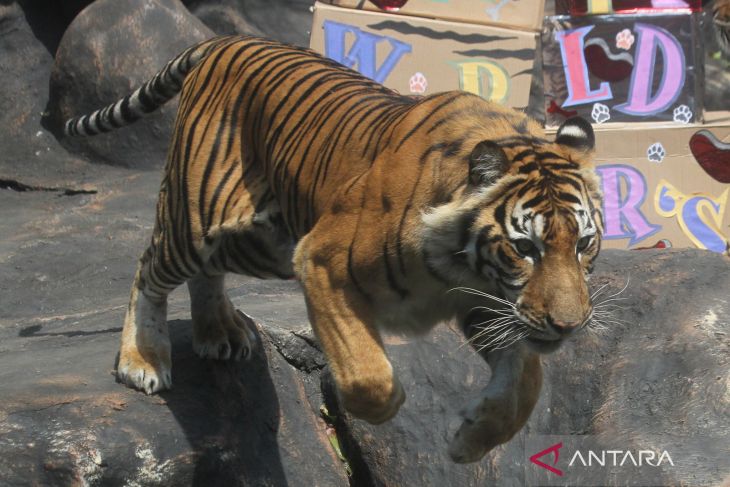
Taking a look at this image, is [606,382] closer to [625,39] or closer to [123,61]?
[625,39]

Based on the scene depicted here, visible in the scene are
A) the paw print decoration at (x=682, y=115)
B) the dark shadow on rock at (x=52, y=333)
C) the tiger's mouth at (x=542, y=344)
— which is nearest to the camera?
the tiger's mouth at (x=542, y=344)

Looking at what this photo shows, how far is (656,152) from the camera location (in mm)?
6207

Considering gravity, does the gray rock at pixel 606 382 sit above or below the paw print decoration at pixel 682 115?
below

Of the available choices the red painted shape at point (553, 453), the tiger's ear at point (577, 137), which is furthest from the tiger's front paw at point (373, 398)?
the tiger's ear at point (577, 137)

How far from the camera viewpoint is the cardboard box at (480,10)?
638 cm

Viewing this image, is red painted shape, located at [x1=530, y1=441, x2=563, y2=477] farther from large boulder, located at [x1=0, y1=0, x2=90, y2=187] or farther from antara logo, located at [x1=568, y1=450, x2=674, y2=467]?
large boulder, located at [x1=0, y1=0, x2=90, y2=187]

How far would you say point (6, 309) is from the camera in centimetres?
601

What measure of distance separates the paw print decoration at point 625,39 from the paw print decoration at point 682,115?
0.50 metres

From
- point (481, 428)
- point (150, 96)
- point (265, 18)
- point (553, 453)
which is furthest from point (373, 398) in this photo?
point (265, 18)

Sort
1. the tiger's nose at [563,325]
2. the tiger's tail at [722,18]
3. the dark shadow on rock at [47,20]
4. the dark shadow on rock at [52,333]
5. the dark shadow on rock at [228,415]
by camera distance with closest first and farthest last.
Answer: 1. the tiger's nose at [563,325]
2. the dark shadow on rock at [228,415]
3. the dark shadow on rock at [52,333]
4. the tiger's tail at [722,18]
5. the dark shadow on rock at [47,20]

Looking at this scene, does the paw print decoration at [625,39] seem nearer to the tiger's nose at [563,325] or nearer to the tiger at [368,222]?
the tiger at [368,222]

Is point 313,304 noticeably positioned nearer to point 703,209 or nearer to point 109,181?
point 703,209

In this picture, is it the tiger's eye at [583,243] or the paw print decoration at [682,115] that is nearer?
the tiger's eye at [583,243]

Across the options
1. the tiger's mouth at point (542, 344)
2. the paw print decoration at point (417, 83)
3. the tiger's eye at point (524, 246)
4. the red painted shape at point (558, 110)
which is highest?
the tiger's eye at point (524, 246)
